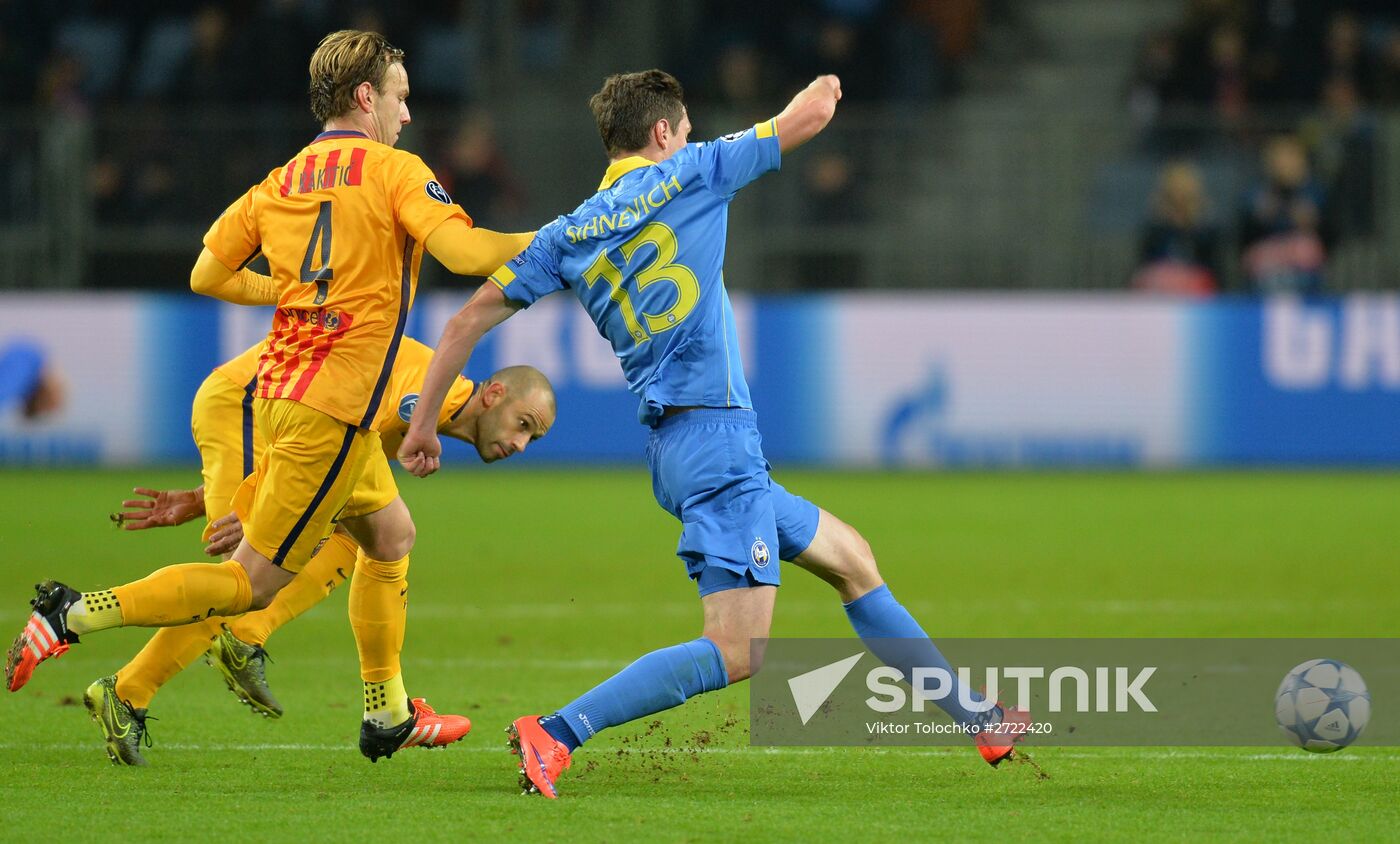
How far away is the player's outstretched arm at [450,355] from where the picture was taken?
485 cm

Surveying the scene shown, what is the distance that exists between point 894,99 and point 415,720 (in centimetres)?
1407

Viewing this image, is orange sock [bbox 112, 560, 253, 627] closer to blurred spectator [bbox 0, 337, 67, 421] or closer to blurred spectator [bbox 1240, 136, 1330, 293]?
blurred spectator [bbox 0, 337, 67, 421]

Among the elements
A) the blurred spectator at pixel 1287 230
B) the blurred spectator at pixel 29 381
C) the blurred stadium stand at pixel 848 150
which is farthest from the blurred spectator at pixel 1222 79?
the blurred spectator at pixel 29 381

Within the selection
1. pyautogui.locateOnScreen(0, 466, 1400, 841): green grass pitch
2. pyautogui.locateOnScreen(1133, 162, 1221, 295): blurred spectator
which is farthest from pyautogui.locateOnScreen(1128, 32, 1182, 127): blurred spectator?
pyautogui.locateOnScreen(0, 466, 1400, 841): green grass pitch

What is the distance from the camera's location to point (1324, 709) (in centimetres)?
545

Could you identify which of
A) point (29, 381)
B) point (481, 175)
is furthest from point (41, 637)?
point (481, 175)

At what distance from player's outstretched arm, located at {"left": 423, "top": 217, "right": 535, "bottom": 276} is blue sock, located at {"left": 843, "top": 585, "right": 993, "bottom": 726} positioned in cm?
139

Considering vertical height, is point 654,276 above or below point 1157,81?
below

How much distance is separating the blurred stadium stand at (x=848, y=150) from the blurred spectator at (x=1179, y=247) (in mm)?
38

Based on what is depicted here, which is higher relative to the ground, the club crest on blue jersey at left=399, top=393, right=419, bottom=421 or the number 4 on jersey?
the number 4 on jersey

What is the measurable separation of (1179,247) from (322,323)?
473 inches

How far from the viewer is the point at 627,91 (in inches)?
197

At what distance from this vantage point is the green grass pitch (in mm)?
4723

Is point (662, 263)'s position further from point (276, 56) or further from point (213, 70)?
point (213, 70)
